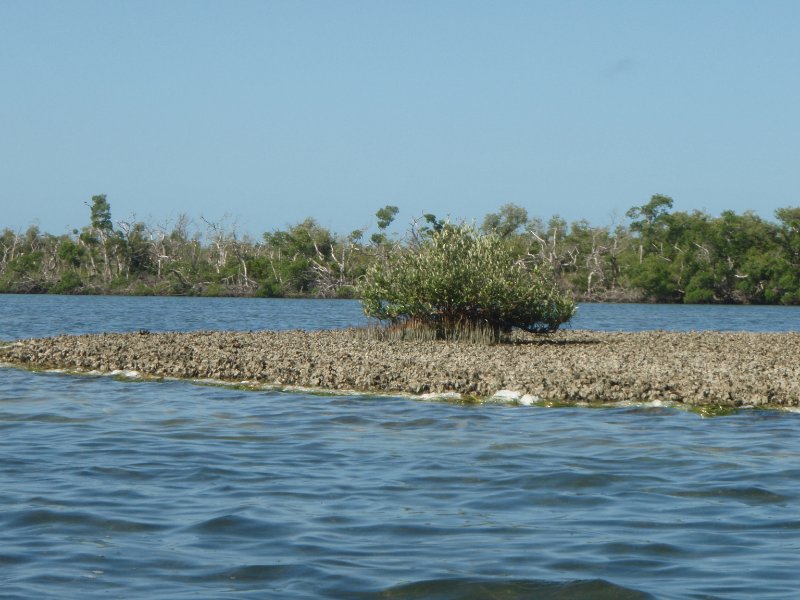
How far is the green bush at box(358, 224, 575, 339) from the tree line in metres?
69.9

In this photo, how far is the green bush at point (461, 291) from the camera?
33094mm

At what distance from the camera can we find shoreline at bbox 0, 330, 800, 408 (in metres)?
20.3

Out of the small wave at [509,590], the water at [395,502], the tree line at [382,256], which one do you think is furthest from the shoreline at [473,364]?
the tree line at [382,256]

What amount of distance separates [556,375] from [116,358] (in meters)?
10.9

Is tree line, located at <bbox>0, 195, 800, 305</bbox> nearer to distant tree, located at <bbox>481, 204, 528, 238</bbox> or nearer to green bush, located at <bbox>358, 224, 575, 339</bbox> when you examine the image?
distant tree, located at <bbox>481, 204, 528, 238</bbox>

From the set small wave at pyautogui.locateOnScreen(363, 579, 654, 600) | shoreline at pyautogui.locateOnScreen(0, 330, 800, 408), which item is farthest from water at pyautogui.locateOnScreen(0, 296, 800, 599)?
shoreline at pyautogui.locateOnScreen(0, 330, 800, 408)

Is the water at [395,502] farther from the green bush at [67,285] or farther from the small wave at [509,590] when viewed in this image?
the green bush at [67,285]

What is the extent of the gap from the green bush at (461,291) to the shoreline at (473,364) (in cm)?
99

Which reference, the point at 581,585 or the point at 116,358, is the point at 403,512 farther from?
the point at 116,358

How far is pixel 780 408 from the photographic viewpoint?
19.0 m

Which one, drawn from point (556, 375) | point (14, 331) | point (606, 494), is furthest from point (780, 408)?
point (14, 331)

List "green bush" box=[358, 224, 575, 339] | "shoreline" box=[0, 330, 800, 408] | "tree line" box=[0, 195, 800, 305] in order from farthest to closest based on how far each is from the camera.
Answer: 1. "tree line" box=[0, 195, 800, 305]
2. "green bush" box=[358, 224, 575, 339]
3. "shoreline" box=[0, 330, 800, 408]

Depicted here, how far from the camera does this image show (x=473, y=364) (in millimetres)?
24625

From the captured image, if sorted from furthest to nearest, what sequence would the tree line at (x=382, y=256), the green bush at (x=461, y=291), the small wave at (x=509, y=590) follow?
the tree line at (x=382, y=256)
the green bush at (x=461, y=291)
the small wave at (x=509, y=590)
